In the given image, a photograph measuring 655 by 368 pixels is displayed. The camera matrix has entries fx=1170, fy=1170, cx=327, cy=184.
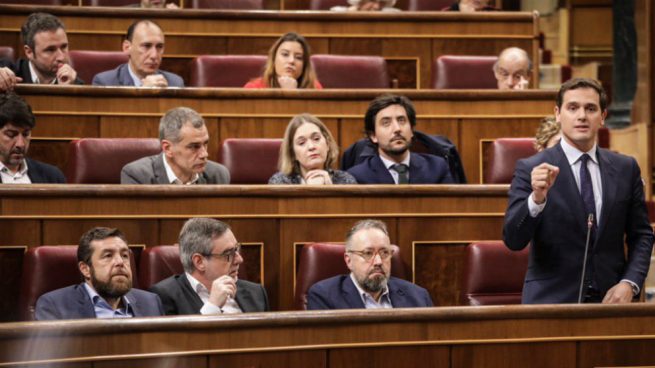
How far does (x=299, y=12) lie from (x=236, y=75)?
0.94 feet

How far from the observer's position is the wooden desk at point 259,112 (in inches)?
89.4

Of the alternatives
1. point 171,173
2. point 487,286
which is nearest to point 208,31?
point 171,173

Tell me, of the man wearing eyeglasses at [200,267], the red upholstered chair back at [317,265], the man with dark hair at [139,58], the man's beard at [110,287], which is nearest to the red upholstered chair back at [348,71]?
the man with dark hair at [139,58]

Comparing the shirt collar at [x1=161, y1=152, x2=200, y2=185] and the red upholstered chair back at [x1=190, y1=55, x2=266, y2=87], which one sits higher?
the red upholstered chair back at [x1=190, y1=55, x2=266, y2=87]

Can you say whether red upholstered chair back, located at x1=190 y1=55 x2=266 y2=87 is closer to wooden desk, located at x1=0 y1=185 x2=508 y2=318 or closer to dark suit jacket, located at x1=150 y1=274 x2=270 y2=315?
wooden desk, located at x1=0 y1=185 x2=508 y2=318

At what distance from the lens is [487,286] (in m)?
1.86

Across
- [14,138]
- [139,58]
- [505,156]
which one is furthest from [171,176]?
[505,156]

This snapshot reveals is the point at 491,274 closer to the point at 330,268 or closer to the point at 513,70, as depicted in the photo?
the point at 330,268

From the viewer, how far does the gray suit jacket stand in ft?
6.61

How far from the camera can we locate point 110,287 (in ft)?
5.45

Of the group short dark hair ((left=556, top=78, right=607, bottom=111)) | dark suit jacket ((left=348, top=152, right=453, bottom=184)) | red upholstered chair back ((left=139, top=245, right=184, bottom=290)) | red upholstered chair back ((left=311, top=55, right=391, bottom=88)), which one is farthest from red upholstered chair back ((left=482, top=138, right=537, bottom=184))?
red upholstered chair back ((left=139, top=245, right=184, bottom=290))

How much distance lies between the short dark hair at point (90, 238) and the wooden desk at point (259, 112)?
1.94ft

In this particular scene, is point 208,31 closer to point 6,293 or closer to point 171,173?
point 171,173

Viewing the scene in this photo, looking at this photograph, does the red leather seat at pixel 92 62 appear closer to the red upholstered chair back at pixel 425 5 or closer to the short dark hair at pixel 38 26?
the short dark hair at pixel 38 26
